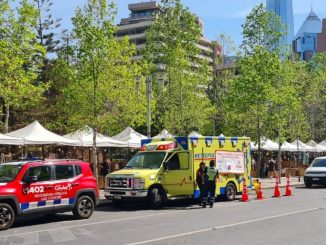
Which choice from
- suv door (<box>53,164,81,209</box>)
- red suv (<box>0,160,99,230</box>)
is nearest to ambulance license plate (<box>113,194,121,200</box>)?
red suv (<box>0,160,99,230</box>)

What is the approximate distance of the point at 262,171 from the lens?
39625 mm

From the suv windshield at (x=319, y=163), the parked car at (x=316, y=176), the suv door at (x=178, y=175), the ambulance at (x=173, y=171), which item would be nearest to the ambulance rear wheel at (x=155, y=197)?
the ambulance at (x=173, y=171)

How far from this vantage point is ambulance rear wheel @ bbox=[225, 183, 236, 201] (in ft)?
65.6

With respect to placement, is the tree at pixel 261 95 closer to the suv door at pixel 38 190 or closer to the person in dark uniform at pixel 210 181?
the person in dark uniform at pixel 210 181

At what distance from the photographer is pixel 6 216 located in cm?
1284

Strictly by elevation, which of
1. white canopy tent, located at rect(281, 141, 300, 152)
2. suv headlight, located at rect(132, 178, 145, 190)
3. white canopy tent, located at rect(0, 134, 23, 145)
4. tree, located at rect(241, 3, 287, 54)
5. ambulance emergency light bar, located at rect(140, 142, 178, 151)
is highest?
tree, located at rect(241, 3, 287, 54)

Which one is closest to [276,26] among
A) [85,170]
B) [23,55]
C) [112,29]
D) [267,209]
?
[112,29]

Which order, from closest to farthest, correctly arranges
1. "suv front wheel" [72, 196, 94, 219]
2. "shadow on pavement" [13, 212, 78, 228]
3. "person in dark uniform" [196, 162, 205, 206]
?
"shadow on pavement" [13, 212, 78, 228] < "suv front wheel" [72, 196, 94, 219] < "person in dark uniform" [196, 162, 205, 206]

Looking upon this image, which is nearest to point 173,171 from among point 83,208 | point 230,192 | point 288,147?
point 230,192

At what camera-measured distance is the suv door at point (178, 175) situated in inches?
710

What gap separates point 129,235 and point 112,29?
1458 centimetres

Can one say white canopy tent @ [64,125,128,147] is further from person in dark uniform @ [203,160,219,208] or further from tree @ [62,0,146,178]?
person in dark uniform @ [203,160,219,208]

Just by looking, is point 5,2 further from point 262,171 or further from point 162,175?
point 262,171

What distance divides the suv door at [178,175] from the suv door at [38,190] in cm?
504
